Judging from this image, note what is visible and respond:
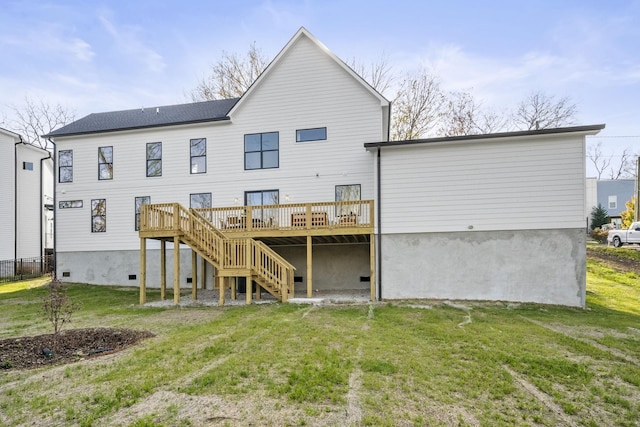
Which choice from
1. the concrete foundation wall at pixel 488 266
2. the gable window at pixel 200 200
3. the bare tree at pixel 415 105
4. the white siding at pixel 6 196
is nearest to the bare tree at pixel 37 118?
the white siding at pixel 6 196

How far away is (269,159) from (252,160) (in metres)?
0.80

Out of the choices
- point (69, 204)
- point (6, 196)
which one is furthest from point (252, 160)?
point (6, 196)

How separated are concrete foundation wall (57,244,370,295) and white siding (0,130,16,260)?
6.74 m

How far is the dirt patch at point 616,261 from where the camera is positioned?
17772mm

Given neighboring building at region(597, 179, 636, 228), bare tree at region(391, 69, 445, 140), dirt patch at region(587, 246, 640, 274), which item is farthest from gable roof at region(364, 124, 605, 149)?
neighboring building at region(597, 179, 636, 228)

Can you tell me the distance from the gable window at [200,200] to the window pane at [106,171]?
14.4 ft

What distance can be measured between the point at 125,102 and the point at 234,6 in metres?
13.9

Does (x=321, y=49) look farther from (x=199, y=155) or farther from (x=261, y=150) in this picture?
(x=199, y=155)

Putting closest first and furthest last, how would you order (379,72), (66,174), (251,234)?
1. (251,234)
2. (66,174)
3. (379,72)

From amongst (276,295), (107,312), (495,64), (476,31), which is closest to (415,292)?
(276,295)

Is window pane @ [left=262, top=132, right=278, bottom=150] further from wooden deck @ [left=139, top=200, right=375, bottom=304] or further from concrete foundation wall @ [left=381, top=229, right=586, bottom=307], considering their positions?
concrete foundation wall @ [left=381, top=229, right=586, bottom=307]

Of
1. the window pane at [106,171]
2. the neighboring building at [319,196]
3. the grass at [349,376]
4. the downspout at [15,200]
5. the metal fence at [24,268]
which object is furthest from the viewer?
the downspout at [15,200]

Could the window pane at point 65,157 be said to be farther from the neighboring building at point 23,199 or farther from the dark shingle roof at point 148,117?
the neighboring building at point 23,199

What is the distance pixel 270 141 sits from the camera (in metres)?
15.4
